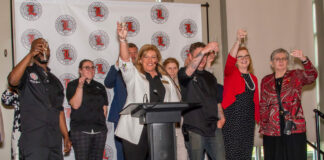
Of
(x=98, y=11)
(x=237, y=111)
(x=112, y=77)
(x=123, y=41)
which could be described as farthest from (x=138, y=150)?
(x=98, y=11)

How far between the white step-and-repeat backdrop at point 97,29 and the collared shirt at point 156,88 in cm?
140

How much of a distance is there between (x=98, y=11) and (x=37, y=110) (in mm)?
1839

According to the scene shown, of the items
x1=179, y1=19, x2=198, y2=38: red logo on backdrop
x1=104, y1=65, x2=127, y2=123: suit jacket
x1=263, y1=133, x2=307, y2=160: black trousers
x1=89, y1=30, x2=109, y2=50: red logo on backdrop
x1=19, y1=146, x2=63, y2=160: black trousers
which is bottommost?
x1=263, y1=133, x2=307, y2=160: black trousers

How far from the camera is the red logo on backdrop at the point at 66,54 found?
4.37 m

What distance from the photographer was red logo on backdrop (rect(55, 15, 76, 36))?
4371 mm

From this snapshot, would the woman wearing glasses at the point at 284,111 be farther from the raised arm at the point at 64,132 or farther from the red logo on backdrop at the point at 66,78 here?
the red logo on backdrop at the point at 66,78

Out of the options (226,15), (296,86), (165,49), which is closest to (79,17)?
(165,49)

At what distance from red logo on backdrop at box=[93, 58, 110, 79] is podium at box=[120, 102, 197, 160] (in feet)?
8.02

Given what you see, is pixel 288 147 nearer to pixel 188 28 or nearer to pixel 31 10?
pixel 188 28

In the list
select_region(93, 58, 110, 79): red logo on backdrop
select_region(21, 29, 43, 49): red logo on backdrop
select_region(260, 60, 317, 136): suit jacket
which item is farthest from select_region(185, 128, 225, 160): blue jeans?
select_region(21, 29, 43, 49): red logo on backdrop

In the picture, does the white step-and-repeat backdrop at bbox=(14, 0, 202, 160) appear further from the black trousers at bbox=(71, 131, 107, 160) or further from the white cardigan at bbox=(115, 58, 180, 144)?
the white cardigan at bbox=(115, 58, 180, 144)

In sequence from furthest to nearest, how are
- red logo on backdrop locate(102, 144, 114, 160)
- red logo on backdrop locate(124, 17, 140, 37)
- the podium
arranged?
red logo on backdrop locate(124, 17, 140, 37)
red logo on backdrop locate(102, 144, 114, 160)
the podium

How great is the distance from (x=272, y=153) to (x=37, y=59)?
2576 mm

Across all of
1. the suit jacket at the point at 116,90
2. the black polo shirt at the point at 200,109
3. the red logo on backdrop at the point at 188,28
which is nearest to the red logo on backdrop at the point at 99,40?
the suit jacket at the point at 116,90
